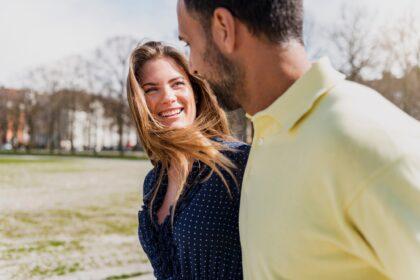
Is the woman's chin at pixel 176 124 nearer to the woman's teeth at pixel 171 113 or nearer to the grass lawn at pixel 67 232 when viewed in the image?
the woman's teeth at pixel 171 113

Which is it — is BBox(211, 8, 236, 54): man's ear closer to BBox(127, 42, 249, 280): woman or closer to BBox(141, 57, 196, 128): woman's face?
BBox(127, 42, 249, 280): woman

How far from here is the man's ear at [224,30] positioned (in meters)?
1.22

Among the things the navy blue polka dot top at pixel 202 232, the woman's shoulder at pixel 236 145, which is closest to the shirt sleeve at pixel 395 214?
the navy blue polka dot top at pixel 202 232

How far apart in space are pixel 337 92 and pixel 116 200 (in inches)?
592

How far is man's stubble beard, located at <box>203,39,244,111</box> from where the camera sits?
1283 millimetres

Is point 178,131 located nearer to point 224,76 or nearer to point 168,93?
point 168,93

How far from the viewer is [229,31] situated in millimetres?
1233

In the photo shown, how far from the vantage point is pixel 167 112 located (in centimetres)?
279

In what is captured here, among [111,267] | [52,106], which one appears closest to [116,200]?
[111,267]

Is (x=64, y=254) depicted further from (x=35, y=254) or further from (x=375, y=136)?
(x=375, y=136)

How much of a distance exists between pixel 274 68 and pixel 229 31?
136 millimetres

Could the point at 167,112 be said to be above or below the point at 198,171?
above

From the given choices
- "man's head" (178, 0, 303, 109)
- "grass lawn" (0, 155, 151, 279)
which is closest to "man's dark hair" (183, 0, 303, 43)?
"man's head" (178, 0, 303, 109)

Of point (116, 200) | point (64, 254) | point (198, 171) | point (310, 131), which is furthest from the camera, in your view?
point (116, 200)
